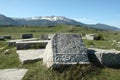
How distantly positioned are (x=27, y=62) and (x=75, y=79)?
428 cm

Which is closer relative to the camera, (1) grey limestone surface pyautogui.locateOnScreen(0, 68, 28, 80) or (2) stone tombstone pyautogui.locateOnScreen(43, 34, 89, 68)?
(2) stone tombstone pyautogui.locateOnScreen(43, 34, 89, 68)

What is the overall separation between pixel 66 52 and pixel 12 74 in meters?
2.98

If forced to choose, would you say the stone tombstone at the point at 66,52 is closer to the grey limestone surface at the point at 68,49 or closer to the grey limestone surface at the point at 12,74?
the grey limestone surface at the point at 68,49

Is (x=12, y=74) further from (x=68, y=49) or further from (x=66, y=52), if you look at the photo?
(x=68, y=49)

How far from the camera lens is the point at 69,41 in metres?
12.4

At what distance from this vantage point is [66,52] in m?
11.7

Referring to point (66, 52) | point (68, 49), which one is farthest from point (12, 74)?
point (68, 49)

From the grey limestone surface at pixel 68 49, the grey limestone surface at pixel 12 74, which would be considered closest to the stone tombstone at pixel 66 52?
the grey limestone surface at pixel 68 49

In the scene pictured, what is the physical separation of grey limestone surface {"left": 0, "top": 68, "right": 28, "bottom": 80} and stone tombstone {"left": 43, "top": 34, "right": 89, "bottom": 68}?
1392mm

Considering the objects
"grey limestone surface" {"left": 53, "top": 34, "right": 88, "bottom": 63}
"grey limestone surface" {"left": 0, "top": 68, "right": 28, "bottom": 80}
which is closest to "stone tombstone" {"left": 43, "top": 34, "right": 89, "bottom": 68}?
"grey limestone surface" {"left": 53, "top": 34, "right": 88, "bottom": 63}

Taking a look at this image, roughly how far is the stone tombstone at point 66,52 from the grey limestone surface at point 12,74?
139 cm

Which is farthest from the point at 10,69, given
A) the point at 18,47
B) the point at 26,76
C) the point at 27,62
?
the point at 18,47

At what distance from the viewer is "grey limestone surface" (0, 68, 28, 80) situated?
461 inches

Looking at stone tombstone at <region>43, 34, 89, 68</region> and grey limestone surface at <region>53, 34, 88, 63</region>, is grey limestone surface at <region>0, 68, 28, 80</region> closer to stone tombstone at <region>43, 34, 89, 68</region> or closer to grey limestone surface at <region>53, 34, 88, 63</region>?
stone tombstone at <region>43, 34, 89, 68</region>
